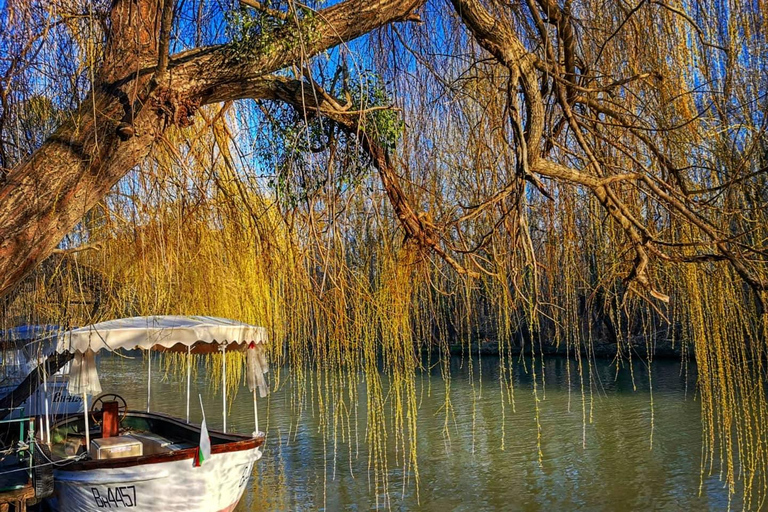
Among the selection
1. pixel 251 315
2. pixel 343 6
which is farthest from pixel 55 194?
pixel 251 315

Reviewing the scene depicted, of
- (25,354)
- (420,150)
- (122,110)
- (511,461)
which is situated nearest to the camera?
(122,110)

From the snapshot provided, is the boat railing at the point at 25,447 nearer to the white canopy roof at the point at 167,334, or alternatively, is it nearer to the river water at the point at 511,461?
the white canopy roof at the point at 167,334

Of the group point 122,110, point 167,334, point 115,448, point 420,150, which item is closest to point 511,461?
point 115,448

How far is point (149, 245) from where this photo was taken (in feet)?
13.5

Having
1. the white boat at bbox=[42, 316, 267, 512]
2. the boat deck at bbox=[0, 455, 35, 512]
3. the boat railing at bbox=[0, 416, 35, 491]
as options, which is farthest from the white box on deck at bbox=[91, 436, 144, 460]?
the boat deck at bbox=[0, 455, 35, 512]

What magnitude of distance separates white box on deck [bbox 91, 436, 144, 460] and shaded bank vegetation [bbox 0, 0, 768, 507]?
111 inches

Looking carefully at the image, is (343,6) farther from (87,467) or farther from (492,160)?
(87,467)

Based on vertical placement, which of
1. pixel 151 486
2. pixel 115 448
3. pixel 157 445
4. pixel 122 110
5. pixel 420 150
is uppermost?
pixel 420 150

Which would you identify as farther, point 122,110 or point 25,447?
point 25,447

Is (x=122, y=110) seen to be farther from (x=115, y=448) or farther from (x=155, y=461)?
(x=115, y=448)

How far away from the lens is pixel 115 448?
6789mm

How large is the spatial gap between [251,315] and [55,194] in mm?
5627

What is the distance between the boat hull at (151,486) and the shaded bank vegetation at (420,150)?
100 inches

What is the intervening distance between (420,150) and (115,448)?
4841mm
